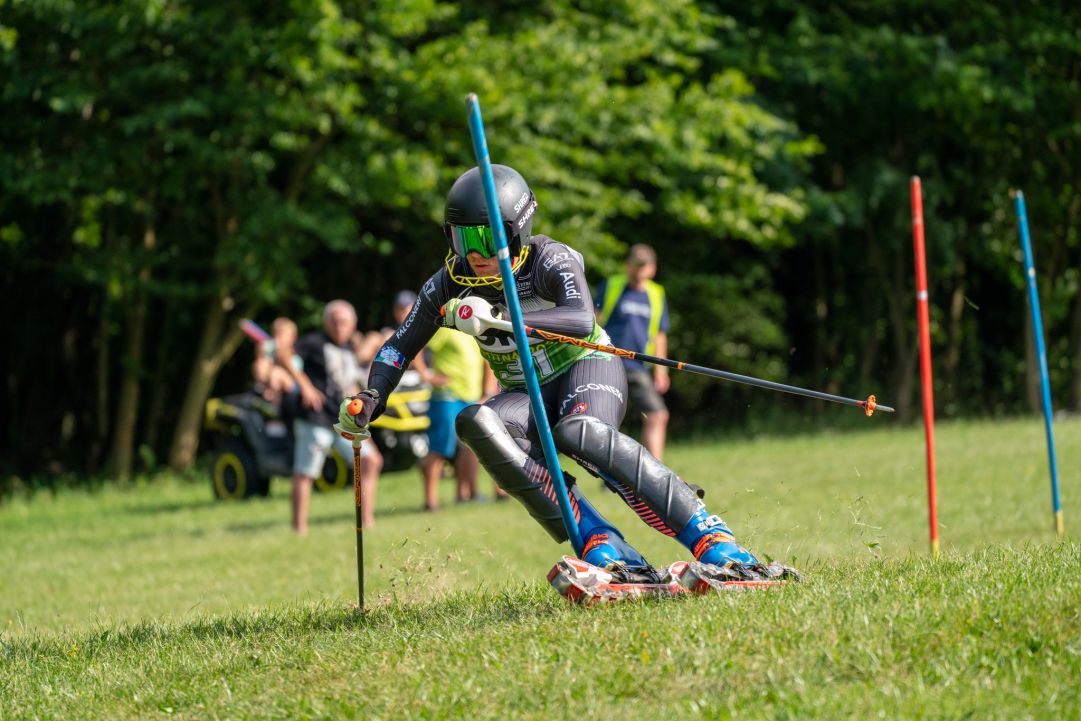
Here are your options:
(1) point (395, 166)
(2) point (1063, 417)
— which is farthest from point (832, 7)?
(1) point (395, 166)

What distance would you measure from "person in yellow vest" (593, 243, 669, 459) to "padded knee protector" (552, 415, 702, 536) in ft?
26.1

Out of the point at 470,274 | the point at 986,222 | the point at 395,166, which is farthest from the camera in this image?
the point at 986,222

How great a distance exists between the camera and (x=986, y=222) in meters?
26.0

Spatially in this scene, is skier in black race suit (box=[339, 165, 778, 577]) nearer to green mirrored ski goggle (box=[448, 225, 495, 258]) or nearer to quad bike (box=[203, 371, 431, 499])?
green mirrored ski goggle (box=[448, 225, 495, 258])

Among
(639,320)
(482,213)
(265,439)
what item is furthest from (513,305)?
(265,439)

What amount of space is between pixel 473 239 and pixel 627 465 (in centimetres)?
121

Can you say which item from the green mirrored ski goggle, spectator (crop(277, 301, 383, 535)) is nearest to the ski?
the green mirrored ski goggle

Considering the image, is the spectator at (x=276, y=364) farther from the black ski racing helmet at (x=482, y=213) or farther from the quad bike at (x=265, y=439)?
the black ski racing helmet at (x=482, y=213)

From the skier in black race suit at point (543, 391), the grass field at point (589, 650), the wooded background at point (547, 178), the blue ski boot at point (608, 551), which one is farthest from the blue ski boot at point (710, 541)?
the wooded background at point (547, 178)

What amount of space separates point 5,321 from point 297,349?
11.7 metres

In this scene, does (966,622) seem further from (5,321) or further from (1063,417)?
(5,321)

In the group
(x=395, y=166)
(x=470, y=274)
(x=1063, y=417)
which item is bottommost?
(x=1063, y=417)

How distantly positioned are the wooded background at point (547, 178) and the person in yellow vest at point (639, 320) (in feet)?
5.89

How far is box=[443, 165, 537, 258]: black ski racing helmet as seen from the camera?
6316 millimetres
